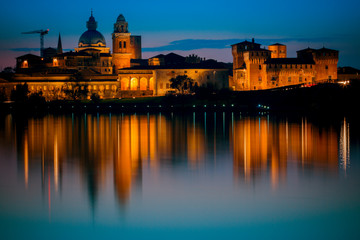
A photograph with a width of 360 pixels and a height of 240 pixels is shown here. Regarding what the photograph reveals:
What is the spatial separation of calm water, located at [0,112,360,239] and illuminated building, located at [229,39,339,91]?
41.1 metres

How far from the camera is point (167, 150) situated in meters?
24.8

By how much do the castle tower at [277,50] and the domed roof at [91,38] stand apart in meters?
28.0

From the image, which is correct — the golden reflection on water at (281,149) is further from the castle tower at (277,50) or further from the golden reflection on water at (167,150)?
the castle tower at (277,50)

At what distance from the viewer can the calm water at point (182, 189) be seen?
39.3 feet

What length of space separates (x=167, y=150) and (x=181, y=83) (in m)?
47.6

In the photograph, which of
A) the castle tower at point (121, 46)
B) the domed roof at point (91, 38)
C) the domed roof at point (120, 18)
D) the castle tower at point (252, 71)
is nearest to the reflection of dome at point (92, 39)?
the domed roof at point (91, 38)

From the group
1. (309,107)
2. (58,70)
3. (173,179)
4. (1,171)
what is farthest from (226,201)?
(58,70)

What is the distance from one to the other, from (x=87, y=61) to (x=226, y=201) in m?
73.4

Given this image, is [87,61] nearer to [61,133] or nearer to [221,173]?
[61,133]

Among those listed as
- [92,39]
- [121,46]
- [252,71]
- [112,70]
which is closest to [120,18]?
[121,46]

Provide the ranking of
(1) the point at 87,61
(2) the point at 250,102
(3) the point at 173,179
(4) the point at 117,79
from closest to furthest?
1. (3) the point at 173,179
2. (2) the point at 250,102
3. (4) the point at 117,79
4. (1) the point at 87,61

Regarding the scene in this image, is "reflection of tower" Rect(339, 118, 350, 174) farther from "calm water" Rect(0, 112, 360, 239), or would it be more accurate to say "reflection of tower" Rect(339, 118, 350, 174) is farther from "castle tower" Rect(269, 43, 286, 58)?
"castle tower" Rect(269, 43, 286, 58)

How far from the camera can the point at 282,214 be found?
42.1 feet

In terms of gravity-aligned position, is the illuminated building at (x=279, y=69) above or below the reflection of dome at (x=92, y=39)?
below
